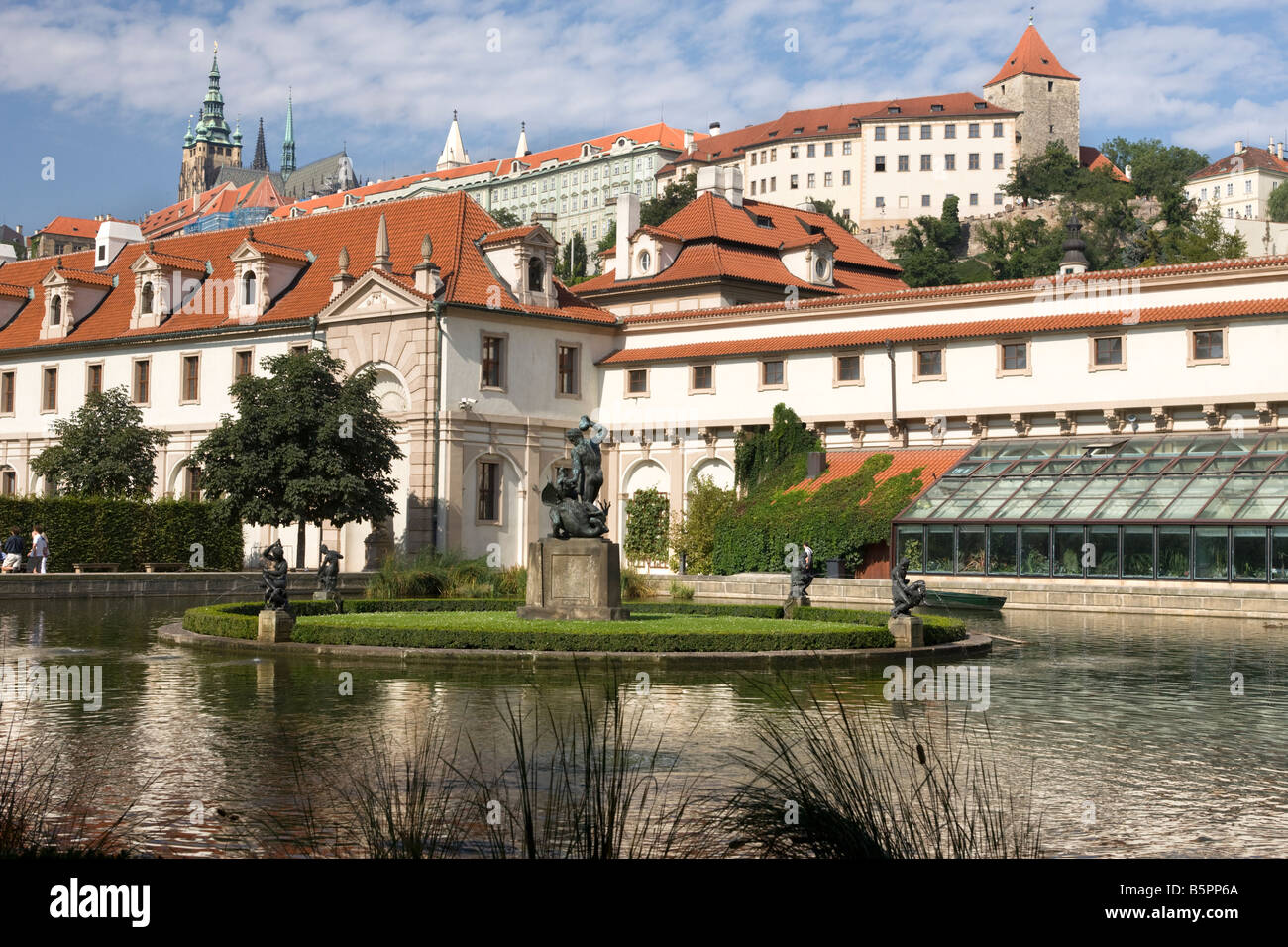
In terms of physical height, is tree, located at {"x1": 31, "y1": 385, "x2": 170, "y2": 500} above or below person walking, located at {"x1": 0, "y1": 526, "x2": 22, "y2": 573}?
above

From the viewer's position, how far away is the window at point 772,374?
51812mm

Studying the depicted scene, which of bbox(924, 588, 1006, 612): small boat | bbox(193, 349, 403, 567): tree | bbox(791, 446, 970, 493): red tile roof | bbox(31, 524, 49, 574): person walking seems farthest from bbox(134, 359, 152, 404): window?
bbox(924, 588, 1006, 612): small boat

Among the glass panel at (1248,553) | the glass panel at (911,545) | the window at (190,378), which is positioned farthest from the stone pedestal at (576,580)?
the window at (190,378)

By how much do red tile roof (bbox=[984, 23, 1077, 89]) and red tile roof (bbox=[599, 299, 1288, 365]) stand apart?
362 feet

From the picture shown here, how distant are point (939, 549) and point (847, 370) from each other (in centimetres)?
945

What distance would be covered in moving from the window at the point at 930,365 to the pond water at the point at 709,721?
2380cm

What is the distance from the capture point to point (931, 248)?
4963 inches

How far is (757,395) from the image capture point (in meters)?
52.0

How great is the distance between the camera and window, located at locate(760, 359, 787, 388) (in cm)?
5181

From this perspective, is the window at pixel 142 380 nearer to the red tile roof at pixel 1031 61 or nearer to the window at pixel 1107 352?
the window at pixel 1107 352

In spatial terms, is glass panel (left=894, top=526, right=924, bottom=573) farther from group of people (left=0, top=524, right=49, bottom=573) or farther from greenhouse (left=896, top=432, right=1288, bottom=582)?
group of people (left=0, top=524, right=49, bottom=573)
